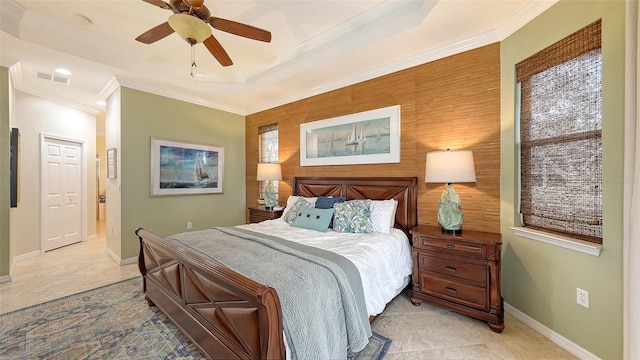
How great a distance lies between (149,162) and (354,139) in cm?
333

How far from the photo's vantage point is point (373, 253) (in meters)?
2.14

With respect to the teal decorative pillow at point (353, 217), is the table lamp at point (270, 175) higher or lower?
higher

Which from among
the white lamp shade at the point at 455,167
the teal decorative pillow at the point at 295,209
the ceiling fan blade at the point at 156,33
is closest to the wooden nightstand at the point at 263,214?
the teal decorative pillow at the point at 295,209

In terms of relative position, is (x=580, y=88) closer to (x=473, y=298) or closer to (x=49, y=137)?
(x=473, y=298)

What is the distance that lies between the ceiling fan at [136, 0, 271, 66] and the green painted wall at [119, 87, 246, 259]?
213 cm

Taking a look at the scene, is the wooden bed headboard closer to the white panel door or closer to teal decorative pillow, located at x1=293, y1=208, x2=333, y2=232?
teal decorative pillow, located at x1=293, y1=208, x2=333, y2=232

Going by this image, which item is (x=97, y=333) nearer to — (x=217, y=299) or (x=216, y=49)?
(x=217, y=299)

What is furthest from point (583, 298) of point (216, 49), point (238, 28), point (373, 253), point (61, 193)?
point (61, 193)

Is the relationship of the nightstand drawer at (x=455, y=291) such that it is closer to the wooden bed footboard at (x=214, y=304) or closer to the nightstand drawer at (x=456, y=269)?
the nightstand drawer at (x=456, y=269)

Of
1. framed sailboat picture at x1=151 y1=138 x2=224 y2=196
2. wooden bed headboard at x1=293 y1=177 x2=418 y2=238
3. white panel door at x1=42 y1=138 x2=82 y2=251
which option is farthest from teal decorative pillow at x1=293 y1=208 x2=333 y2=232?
white panel door at x1=42 y1=138 x2=82 y2=251

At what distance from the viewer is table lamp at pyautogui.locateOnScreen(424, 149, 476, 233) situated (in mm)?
2412

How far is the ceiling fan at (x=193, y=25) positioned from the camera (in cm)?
180

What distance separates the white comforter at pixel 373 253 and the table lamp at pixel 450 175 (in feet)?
1.69

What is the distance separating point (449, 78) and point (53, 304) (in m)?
4.98
